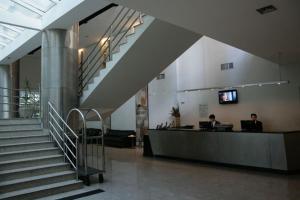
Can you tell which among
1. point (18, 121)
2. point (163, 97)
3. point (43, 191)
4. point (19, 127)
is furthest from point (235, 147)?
point (18, 121)

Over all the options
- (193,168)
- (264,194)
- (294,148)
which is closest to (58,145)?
(193,168)

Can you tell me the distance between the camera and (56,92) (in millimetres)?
6887

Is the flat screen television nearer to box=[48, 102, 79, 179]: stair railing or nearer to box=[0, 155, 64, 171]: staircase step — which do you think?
box=[48, 102, 79, 179]: stair railing

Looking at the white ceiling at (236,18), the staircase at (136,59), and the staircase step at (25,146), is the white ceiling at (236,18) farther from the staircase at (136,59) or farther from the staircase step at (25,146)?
the staircase step at (25,146)

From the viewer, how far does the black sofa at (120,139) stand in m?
12.1

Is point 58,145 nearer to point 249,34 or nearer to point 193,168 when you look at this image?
point 193,168

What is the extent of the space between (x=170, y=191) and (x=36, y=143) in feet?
11.0

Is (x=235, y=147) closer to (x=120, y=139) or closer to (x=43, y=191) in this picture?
(x=43, y=191)

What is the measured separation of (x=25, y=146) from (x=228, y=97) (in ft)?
22.0

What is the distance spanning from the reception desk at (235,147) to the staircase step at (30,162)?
12.3 ft

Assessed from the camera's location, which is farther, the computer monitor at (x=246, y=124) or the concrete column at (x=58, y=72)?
the computer monitor at (x=246, y=124)

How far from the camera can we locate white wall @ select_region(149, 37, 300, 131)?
8.35 metres

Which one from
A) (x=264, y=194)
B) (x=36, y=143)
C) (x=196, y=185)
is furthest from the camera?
(x=36, y=143)

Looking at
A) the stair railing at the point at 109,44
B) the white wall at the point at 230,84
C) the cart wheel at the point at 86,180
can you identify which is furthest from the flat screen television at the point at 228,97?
the cart wheel at the point at 86,180
